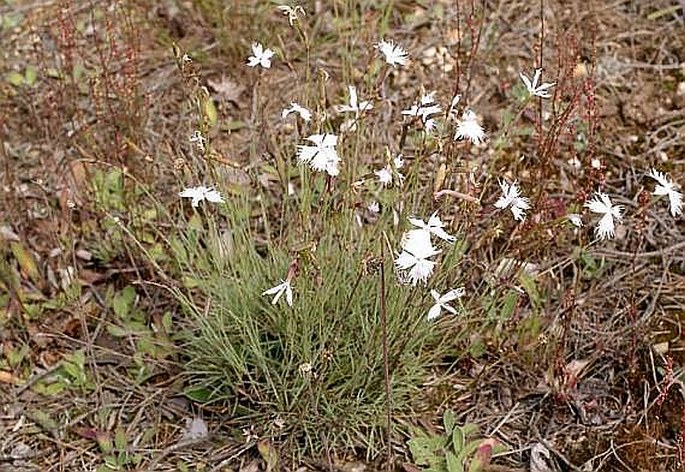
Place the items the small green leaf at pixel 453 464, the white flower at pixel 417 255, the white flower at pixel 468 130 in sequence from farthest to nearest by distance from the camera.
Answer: the small green leaf at pixel 453 464 < the white flower at pixel 468 130 < the white flower at pixel 417 255

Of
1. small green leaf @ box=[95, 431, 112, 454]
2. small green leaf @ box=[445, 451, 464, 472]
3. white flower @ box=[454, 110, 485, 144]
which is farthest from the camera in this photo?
small green leaf @ box=[95, 431, 112, 454]

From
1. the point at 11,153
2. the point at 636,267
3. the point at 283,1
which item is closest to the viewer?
the point at 636,267

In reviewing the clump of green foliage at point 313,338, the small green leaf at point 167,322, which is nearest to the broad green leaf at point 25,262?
the small green leaf at point 167,322

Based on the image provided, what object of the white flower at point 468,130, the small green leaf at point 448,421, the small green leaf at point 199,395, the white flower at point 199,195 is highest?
the white flower at point 468,130

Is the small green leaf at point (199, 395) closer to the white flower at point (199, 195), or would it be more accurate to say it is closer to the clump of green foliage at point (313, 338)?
the clump of green foliage at point (313, 338)

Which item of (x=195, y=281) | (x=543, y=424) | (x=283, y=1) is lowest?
(x=543, y=424)

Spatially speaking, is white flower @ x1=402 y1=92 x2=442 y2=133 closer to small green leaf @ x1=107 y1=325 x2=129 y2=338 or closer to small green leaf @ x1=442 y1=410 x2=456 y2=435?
small green leaf @ x1=442 y1=410 x2=456 y2=435

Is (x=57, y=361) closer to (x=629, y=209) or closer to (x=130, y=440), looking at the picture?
(x=130, y=440)

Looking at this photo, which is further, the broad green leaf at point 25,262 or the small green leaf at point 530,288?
the broad green leaf at point 25,262

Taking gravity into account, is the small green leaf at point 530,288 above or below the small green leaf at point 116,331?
below

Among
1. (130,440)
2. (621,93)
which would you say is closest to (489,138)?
(621,93)

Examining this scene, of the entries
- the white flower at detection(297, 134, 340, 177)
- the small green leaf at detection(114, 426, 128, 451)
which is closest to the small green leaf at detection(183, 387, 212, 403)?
the small green leaf at detection(114, 426, 128, 451)
